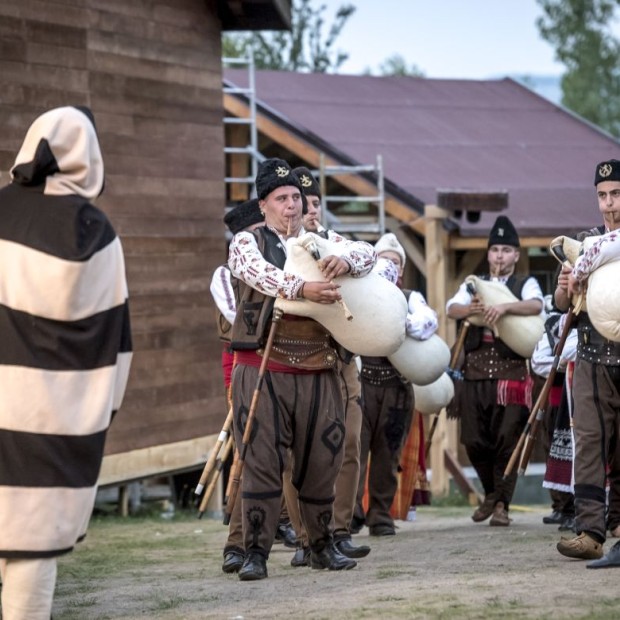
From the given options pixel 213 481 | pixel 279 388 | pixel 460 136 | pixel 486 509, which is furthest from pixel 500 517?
pixel 460 136

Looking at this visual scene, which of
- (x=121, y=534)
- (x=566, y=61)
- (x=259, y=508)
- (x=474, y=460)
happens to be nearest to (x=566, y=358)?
(x=474, y=460)

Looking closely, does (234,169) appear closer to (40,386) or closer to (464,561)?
(464,561)

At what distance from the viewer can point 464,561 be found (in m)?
7.65

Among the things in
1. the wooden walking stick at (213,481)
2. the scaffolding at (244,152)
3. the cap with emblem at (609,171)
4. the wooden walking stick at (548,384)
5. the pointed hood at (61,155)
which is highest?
the scaffolding at (244,152)

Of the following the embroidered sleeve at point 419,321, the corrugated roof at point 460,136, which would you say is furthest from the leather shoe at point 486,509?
the corrugated roof at point 460,136

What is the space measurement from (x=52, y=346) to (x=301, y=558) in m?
2.98

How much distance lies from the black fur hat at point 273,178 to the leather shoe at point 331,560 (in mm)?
1732

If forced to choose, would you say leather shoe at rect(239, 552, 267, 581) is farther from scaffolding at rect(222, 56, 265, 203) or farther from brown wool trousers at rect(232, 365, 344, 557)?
scaffolding at rect(222, 56, 265, 203)

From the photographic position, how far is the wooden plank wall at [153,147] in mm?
10812

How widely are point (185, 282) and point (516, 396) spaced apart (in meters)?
3.47

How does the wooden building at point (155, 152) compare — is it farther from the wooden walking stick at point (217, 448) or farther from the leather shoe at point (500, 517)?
the wooden walking stick at point (217, 448)

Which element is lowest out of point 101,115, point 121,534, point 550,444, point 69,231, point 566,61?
point 121,534

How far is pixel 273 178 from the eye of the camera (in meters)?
7.29

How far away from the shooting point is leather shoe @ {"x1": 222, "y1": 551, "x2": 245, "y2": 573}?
25.2 ft
